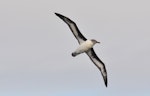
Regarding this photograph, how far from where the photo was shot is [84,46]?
2689 inches

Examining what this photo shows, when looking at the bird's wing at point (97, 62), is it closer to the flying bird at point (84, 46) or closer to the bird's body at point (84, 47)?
the flying bird at point (84, 46)

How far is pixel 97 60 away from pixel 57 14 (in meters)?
10.1

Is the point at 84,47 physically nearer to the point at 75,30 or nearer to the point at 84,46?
the point at 84,46

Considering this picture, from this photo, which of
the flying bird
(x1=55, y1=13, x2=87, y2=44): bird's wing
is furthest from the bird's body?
(x1=55, y1=13, x2=87, y2=44): bird's wing

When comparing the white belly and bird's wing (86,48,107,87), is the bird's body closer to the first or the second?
the white belly

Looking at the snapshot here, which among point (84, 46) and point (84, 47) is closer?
point (84, 47)

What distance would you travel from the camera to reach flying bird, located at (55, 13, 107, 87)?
6781cm

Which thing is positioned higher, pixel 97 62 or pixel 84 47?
pixel 84 47

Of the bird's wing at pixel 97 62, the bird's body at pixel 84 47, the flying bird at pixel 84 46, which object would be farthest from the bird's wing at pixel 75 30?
the bird's wing at pixel 97 62

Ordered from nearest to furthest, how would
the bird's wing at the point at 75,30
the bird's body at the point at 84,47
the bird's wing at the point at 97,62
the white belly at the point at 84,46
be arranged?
1. the bird's body at the point at 84,47
2. the white belly at the point at 84,46
3. the bird's wing at the point at 75,30
4. the bird's wing at the point at 97,62

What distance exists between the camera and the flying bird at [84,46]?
2670 inches

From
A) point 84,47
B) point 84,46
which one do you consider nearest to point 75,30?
point 84,46

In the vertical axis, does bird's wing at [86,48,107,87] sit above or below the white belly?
below

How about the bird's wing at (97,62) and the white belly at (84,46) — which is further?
the bird's wing at (97,62)
